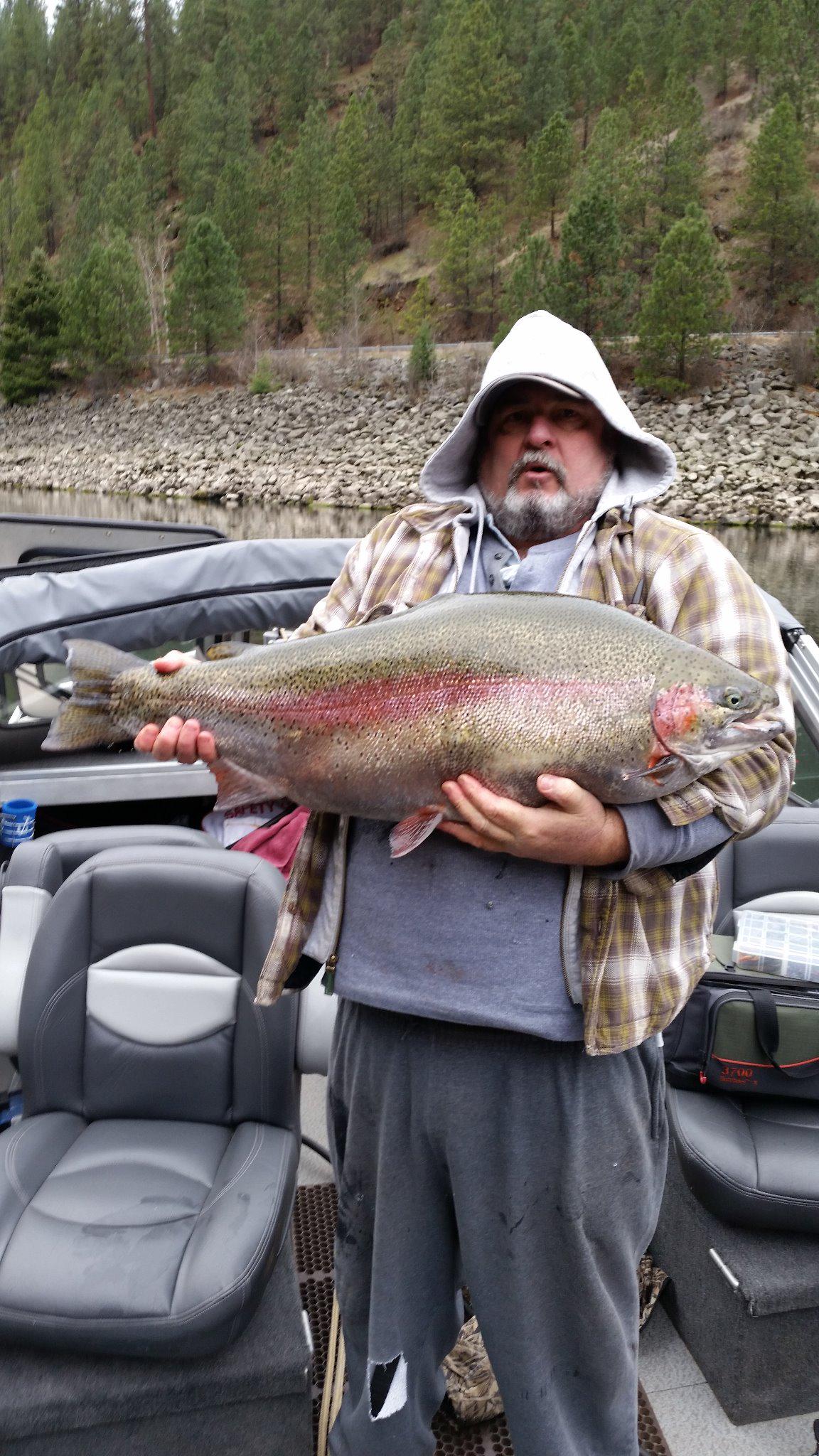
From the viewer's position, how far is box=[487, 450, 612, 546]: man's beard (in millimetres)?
1965

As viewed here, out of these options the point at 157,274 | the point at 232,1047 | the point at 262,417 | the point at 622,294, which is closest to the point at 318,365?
the point at 262,417

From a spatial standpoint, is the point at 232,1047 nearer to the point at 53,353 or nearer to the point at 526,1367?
the point at 526,1367

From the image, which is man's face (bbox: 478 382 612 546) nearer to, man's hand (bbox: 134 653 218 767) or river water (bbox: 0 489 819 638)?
man's hand (bbox: 134 653 218 767)

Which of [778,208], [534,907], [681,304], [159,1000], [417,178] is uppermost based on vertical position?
[417,178]

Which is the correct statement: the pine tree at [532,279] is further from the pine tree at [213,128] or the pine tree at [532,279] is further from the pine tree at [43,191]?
the pine tree at [43,191]

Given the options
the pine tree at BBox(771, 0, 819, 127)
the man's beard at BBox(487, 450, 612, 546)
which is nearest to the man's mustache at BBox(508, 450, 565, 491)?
the man's beard at BBox(487, 450, 612, 546)

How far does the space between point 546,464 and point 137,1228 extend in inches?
85.7

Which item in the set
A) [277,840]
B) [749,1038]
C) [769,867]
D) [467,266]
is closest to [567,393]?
[749,1038]

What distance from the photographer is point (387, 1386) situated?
1.97 m

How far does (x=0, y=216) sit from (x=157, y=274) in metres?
25.6

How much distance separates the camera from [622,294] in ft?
177

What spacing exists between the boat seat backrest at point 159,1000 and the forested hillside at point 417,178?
52.3 metres

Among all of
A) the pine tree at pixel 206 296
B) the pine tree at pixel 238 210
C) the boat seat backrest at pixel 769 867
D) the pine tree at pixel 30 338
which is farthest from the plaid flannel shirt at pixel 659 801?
the pine tree at pixel 238 210

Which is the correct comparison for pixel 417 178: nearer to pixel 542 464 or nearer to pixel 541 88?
pixel 541 88
